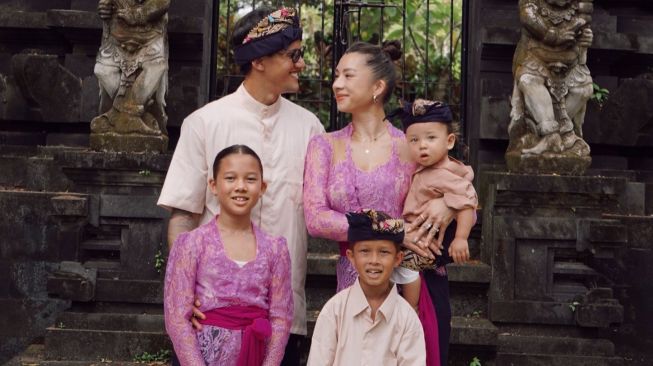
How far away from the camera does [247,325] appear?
3604 mm

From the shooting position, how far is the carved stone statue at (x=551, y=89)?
632 cm

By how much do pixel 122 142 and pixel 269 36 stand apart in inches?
109

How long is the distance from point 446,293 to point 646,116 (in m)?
4.27

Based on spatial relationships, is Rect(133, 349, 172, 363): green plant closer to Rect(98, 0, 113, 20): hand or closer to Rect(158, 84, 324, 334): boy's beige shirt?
Rect(158, 84, 324, 334): boy's beige shirt

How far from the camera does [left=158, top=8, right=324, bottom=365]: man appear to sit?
3.75 m

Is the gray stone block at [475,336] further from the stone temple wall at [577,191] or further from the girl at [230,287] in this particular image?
the girl at [230,287]

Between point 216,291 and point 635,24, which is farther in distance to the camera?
point 635,24

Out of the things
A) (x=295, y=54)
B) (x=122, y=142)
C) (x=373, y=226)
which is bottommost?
(x=373, y=226)

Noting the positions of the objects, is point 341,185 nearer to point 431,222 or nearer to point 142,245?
point 431,222

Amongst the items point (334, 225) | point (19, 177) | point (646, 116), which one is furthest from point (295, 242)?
point (646, 116)

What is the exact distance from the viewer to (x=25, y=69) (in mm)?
7168

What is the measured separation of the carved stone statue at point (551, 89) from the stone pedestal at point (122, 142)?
2583 millimetres

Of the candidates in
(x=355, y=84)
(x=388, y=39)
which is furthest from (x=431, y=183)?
(x=388, y=39)

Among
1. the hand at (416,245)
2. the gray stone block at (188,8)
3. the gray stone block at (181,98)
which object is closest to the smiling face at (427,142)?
the hand at (416,245)
